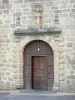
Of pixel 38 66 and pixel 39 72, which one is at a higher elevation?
pixel 38 66

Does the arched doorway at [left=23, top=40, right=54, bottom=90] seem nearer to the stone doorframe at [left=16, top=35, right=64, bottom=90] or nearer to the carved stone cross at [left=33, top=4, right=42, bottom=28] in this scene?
the stone doorframe at [left=16, top=35, right=64, bottom=90]

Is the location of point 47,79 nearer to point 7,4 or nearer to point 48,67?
point 48,67

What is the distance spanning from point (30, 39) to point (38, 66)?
4.40 feet

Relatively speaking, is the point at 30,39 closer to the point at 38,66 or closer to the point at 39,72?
the point at 38,66

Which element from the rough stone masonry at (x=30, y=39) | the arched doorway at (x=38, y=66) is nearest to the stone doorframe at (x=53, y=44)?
the rough stone masonry at (x=30, y=39)

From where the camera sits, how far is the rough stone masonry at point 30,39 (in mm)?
13484

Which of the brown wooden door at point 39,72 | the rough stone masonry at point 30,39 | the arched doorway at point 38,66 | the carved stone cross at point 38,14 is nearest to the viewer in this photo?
the rough stone masonry at point 30,39

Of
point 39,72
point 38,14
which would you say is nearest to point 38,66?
point 39,72

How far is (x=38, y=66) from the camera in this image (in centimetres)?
1418

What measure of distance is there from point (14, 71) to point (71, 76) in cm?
261

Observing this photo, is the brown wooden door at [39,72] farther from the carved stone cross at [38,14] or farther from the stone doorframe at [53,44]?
the carved stone cross at [38,14]

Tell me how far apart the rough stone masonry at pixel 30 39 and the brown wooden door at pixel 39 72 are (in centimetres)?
60

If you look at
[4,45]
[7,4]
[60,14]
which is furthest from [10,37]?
[60,14]

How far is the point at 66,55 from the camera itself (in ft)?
44.3
